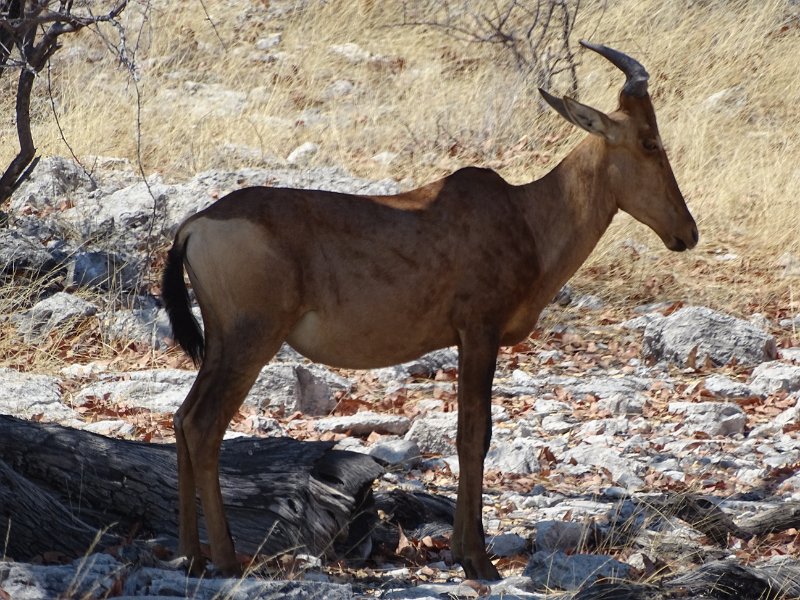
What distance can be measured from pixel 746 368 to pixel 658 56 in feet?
25.5

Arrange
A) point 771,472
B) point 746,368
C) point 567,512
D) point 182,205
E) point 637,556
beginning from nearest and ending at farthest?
1. point 637,556
2. point 567,512
3. point 771,472
4. point 746,368
5. point 182,205

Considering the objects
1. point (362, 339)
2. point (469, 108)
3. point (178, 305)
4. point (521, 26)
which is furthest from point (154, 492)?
point (521, 26)

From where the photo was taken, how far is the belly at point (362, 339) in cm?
571

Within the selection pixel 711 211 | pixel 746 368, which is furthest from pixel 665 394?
pixel 711 211

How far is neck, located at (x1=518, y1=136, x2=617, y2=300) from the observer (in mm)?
6391

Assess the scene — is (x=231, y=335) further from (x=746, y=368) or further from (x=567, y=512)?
→ (x=746, y=368)

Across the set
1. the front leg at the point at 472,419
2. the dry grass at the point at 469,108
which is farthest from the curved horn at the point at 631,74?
the dry grass at the point at 469,108

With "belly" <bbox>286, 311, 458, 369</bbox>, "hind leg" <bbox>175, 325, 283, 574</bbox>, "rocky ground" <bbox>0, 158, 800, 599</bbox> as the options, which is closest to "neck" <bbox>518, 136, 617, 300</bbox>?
"belly" <bbox>286, 311, 458, 369</bbox>

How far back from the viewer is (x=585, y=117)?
6344 mm

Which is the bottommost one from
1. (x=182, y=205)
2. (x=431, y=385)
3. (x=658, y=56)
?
(x=431, y=385)

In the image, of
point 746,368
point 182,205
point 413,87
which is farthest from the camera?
point 413,87

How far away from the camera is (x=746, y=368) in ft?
31.6

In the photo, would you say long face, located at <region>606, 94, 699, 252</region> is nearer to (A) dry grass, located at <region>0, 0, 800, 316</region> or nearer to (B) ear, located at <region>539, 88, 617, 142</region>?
(B) ear, located at <region>539, 88, 617, 142</region>

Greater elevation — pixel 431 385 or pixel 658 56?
pixel 658 56
